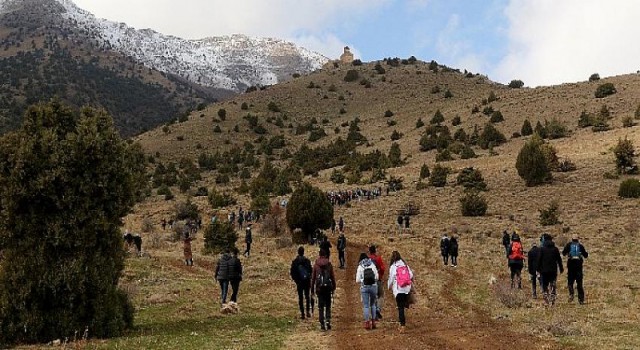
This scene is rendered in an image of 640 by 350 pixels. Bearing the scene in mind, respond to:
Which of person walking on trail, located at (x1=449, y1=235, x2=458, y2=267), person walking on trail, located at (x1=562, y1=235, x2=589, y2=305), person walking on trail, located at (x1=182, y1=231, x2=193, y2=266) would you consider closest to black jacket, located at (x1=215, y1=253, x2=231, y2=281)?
person walking on trail, located at (x1=562, y1=235, x2=589, y2=305)

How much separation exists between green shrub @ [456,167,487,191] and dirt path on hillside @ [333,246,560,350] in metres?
31.5

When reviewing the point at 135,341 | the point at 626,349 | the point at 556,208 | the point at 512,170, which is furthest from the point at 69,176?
the point at 512,170

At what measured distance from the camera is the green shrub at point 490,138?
6725cm

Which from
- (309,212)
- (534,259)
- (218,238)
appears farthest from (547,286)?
(309,212)

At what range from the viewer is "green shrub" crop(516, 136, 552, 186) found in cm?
4684

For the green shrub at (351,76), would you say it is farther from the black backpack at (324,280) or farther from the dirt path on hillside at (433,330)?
the black backpack at (324,280)

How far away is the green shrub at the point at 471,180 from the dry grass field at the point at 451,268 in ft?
2.70

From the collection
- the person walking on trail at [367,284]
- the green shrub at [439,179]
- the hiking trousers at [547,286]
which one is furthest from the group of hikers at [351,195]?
the person walking on trail at [367,284]

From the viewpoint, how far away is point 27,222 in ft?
40.8

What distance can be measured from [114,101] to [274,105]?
51.6m

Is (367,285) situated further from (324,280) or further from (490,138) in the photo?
(490,138)

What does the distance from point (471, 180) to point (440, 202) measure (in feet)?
16.5

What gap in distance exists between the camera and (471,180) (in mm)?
50000

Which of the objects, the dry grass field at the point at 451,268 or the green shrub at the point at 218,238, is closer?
the dry grass field at the point at 451,268
